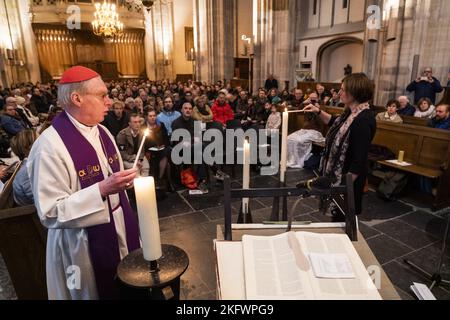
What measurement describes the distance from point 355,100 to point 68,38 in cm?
2175

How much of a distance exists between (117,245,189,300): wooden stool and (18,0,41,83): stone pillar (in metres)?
21.2

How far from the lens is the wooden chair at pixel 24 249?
84.4 inches

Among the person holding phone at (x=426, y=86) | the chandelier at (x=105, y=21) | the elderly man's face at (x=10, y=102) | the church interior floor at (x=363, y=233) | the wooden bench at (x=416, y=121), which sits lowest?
the church interior floor at (x=363, y=233)

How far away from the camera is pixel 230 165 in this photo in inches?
240

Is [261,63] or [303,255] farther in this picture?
[261,63]

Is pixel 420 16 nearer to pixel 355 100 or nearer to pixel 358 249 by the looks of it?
pixel 355 100

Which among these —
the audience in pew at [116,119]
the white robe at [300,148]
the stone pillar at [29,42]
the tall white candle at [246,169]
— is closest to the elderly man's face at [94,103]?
the tall white candle at [246,169]

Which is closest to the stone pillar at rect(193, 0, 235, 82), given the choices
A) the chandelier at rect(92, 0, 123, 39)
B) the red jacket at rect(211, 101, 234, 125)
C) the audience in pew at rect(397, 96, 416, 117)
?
the chandelier at rect(92, 0, 123, 39)

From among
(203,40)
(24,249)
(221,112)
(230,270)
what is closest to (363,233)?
(230,270)

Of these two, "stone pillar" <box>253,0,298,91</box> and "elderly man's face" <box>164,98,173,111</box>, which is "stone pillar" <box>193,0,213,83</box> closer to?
"stone pillar" <box>253,0,298,91</box>

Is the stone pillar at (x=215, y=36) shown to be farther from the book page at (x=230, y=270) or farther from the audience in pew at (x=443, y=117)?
the book page at (x=230, y=270)

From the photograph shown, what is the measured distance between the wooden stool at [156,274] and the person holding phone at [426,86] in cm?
766

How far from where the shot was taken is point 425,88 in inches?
278
